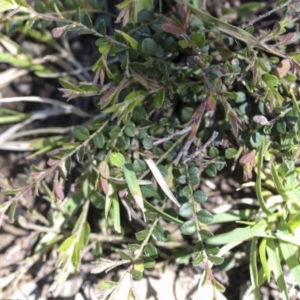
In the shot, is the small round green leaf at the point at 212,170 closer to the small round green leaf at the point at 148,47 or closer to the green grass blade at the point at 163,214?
the green grass blade at the point at 163,214

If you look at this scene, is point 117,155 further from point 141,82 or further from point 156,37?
point 156,37

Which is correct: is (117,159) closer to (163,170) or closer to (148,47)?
(163,170)

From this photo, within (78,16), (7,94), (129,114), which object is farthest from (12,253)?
(78,16)

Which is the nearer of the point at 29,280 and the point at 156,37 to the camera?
the point at 156,37

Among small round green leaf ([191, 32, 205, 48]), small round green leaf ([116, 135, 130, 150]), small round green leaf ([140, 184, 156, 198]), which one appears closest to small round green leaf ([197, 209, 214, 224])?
small round green leaf ([140, 184, 156, 198])

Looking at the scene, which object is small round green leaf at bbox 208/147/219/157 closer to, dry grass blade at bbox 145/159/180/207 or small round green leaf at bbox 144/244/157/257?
dry grass blade at bbox 145/159/180/207
